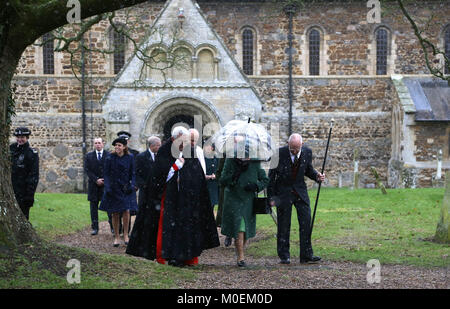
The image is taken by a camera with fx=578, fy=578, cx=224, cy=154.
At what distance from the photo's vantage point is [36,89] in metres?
25.0

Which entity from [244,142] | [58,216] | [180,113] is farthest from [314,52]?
[244,142]

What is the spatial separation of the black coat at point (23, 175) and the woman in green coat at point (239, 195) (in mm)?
3824

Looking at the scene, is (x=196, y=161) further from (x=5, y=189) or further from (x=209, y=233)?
(x=5, y=189)

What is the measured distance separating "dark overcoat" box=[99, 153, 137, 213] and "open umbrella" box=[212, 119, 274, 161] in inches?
74.5

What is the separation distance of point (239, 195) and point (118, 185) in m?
3.08

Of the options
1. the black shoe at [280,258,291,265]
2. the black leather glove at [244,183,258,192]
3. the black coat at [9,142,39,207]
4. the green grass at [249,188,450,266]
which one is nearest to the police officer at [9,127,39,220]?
the black coat at [9,142,39,207]

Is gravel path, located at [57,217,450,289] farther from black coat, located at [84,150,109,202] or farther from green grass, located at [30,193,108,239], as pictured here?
green grass, located at [30,193,108,239]

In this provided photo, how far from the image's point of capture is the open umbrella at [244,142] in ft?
29.9

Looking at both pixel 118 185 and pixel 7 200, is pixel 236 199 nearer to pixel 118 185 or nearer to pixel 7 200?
pixel 118 185

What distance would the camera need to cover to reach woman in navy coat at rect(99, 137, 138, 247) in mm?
11055

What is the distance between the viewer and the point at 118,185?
439 inches

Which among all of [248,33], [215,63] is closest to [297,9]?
[248,33]

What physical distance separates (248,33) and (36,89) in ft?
31.5

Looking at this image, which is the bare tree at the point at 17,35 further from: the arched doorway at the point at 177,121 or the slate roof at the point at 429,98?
the slate roof at the point at 429,98
